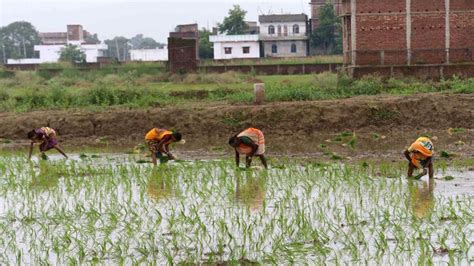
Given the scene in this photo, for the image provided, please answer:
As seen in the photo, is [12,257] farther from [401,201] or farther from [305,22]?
[305,22]

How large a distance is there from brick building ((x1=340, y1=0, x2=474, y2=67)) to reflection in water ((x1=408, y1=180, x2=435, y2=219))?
1571cm

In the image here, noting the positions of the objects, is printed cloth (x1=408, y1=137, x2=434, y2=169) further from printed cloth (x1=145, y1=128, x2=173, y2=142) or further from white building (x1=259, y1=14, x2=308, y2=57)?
white building (x1=259, y1=14, x2=308, y2=57)

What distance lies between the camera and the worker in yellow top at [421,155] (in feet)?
38.4

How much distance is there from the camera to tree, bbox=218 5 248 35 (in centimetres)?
5991

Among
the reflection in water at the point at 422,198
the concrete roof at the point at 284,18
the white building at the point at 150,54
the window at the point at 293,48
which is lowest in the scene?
the reflection in water at the point at 422,198

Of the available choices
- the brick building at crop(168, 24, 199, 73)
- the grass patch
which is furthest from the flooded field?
the brick building at crop(168, 24, 199, 73)

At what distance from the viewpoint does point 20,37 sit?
107250mm

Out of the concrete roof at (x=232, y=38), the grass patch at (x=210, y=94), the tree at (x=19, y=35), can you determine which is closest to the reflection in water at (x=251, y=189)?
the grass patch at (x=210, y=94)

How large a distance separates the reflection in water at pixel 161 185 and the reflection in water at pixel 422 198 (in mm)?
3091

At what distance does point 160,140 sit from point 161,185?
1.92 meters

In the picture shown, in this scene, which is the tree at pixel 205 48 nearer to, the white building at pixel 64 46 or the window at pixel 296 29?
the window at pixel 296 29

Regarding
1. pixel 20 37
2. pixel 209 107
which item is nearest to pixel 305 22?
pixel 209 107

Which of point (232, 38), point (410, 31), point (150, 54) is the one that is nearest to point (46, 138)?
point (410, 31)

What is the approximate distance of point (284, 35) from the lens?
58094mm
